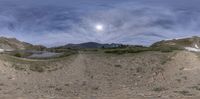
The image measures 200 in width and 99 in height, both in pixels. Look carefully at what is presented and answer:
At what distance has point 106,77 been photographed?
5672 cm

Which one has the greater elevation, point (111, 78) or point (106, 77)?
point (106, 77)

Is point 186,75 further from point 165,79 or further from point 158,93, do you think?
point 158,93

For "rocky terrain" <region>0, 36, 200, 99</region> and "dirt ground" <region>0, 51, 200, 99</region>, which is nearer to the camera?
"dirt ground" <region>0, 51, 200, 99</region>

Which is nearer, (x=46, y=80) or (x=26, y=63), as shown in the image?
(x=46, y=80)

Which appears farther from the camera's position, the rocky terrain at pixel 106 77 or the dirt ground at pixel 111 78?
the rocky terrain at pixel 106 77

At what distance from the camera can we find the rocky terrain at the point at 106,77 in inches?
1870

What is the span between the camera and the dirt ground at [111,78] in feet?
155

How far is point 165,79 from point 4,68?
17.9 m

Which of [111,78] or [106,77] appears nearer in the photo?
[111,78]

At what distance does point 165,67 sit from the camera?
5875 centimetres

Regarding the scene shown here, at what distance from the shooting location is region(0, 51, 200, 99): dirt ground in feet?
155

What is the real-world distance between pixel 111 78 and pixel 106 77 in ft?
2.63

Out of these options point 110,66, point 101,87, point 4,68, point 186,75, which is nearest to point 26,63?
point 4,68

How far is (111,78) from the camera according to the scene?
184 ft
